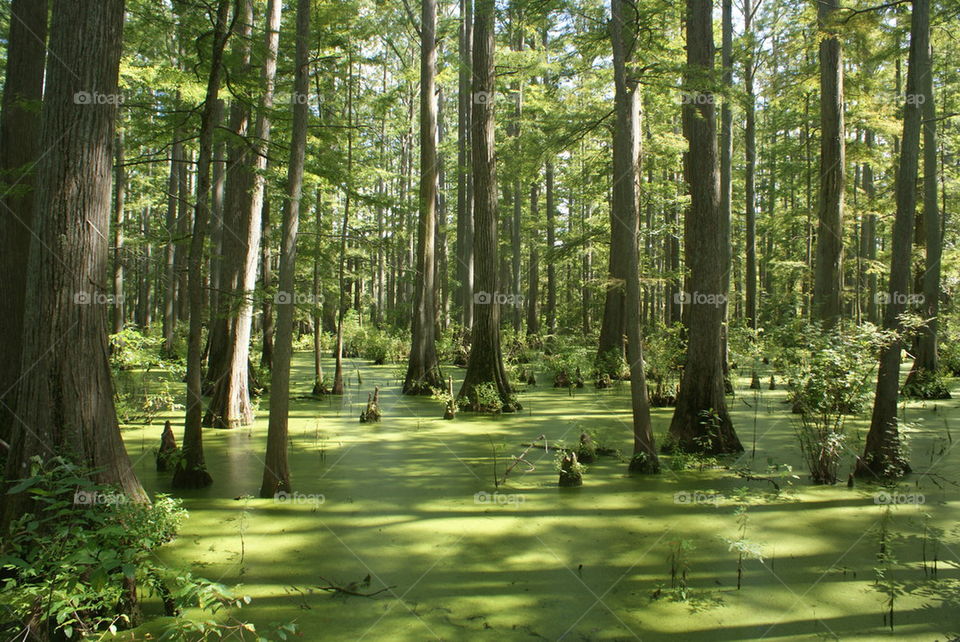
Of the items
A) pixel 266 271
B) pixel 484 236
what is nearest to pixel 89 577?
pixel 484 236

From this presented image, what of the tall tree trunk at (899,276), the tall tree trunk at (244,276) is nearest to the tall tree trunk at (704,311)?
the tall tree trunk at (899,276)

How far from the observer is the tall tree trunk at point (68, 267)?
4.22 metres

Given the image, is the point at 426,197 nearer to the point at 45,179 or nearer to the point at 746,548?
the point at 45,179

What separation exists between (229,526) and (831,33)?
28.1 ft

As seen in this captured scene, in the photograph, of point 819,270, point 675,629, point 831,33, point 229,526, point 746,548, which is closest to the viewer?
point 675,629

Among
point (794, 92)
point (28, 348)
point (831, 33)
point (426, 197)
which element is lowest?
point (28, 348)

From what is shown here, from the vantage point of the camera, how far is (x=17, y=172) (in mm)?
5594

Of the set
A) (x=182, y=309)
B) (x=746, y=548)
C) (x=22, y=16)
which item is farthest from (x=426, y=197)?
(x=182, y=309)

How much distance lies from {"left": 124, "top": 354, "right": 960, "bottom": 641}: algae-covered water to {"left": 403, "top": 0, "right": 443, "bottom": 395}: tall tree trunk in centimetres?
499

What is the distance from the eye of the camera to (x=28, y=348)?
425 cm

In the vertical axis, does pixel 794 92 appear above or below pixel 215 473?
above

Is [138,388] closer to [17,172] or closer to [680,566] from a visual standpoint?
[17,172]

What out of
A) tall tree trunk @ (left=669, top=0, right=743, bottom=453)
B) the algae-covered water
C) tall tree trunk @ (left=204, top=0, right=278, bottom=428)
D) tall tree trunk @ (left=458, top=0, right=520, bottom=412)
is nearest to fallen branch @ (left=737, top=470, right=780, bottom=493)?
the algae-covered water

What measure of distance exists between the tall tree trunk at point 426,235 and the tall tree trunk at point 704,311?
629 cm
